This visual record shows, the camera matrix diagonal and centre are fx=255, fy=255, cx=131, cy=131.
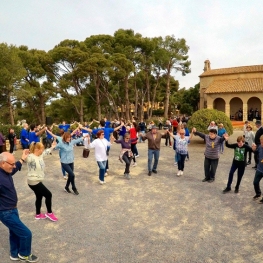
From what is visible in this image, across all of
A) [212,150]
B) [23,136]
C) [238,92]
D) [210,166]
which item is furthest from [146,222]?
[238,92]

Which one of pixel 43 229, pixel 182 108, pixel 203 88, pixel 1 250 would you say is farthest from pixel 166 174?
pixel 182 108

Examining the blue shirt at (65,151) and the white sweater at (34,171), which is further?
the blue shirt at (65,151)

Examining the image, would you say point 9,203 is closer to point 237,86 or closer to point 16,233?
point 16,233

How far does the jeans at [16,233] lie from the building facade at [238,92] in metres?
30.1

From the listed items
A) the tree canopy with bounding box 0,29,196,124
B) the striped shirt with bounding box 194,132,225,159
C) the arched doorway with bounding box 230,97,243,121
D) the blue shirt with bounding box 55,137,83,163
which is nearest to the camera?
the blue shirt with bounding box 55,137,83,163

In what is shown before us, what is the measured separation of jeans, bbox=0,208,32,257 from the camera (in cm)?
354

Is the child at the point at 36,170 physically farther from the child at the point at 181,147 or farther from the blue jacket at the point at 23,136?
the blue jacket at the point at 23,136

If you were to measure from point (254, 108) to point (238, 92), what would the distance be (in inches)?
127

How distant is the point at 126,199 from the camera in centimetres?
639

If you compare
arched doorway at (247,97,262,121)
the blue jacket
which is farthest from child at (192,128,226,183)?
arched doorway at (247,97,262,121)

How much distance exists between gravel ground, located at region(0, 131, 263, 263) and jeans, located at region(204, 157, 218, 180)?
31 cm

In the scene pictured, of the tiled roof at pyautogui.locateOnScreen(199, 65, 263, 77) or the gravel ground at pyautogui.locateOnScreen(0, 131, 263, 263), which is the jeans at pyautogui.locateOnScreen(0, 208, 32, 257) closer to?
the gravel ground at pyautogui.locateOnScreen(0, 131, 263, 263)

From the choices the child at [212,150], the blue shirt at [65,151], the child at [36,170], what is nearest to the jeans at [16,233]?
the child at [36,170]

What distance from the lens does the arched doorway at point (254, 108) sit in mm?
30312
